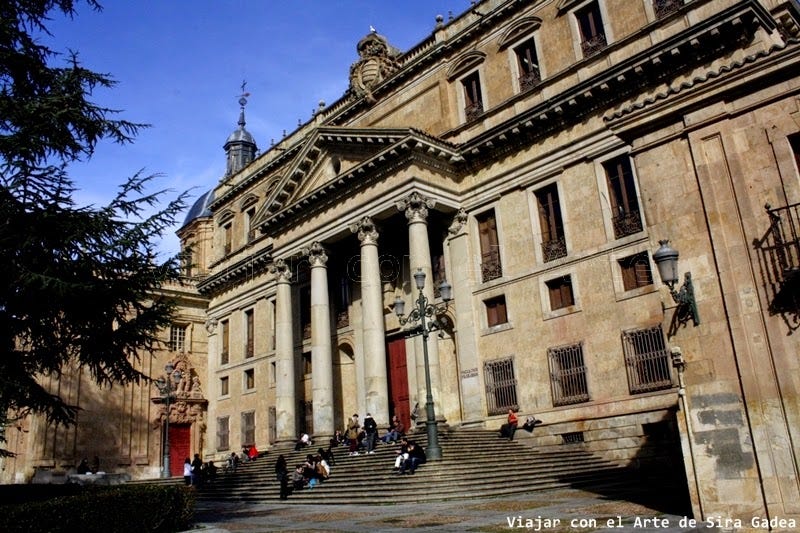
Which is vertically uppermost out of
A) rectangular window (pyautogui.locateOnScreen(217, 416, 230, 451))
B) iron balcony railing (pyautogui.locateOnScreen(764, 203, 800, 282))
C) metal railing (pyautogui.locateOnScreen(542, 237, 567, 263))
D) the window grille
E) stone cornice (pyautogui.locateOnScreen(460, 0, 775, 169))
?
stone cornice (pyautogui.locateOnScreen(460, 0, 775, 169))

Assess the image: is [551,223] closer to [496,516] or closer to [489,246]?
[489,246]

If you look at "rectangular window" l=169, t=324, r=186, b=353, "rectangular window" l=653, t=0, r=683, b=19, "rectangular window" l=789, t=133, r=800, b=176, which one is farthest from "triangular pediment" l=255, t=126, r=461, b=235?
"rectangular window" l=789, t=133, r=800, b=176

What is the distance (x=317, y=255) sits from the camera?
28.3 metres

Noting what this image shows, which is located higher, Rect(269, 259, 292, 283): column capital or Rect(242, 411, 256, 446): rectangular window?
Rect(269, 259, 292, 283): column capital

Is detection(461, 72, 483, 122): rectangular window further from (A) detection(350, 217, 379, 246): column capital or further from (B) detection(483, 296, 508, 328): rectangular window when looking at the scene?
(B) detection(483, 296, 508, 328): rectangular window

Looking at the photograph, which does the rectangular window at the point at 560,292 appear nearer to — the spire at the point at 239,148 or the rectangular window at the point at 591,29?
the rectangular window at the point at 591,29

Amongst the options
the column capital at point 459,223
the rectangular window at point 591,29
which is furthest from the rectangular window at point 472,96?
the rectangular window at point 591,29

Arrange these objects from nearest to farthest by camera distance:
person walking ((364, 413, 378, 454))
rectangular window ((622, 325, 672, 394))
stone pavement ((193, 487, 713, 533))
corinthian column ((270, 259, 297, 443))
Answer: stone pavement ((193, 487, 713, 533)) < rectangular window ((622, 325, 672, 394)) < person walking ((364, 413, 378, 454)) < corinthian column ((270, 259, 297, 443))

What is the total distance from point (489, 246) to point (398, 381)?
7093 mm

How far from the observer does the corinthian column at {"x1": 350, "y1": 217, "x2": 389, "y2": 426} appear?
24016 millimetres

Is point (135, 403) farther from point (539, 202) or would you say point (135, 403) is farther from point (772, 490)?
point (772, 490)

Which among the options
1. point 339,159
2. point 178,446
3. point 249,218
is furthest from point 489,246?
point 178,446

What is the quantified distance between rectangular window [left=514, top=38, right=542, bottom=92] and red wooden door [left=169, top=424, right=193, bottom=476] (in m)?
27.3

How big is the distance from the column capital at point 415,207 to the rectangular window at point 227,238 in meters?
18.9
